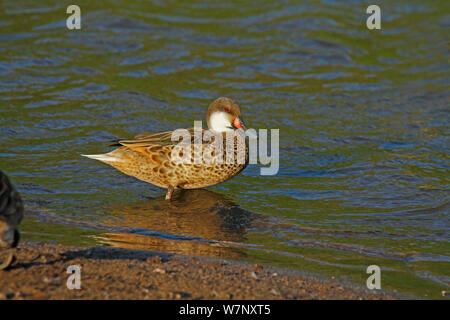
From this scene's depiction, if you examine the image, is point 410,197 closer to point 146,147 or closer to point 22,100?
point 146,147

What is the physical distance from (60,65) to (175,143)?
5.95 metres

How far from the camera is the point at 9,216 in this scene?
514 centimetres

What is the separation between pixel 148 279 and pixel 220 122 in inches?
149

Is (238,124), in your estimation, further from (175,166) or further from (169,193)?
(169,193)

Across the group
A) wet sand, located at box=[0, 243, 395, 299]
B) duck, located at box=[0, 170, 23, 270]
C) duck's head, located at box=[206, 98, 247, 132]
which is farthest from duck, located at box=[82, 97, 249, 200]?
duck, located at box=[0, 170, 23, 270]

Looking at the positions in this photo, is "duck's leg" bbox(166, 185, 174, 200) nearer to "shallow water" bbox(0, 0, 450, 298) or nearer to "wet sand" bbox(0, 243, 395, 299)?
"shallow water" bbox(0, 0, 450, 298)

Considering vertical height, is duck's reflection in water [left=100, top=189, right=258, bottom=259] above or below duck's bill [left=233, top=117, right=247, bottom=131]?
below

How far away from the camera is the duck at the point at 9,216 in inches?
199

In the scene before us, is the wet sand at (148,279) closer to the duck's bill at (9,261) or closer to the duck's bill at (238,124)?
the duck's bill at (9,261)

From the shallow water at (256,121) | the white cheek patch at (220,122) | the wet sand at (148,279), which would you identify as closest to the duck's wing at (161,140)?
the white cheek patch at (220,122)

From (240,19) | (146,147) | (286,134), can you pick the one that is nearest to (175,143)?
(146,147)

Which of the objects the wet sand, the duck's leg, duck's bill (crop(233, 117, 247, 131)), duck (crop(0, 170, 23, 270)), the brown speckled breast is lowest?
the wet sand

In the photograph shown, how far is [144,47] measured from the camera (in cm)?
1464

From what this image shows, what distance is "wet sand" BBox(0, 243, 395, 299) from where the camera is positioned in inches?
195
